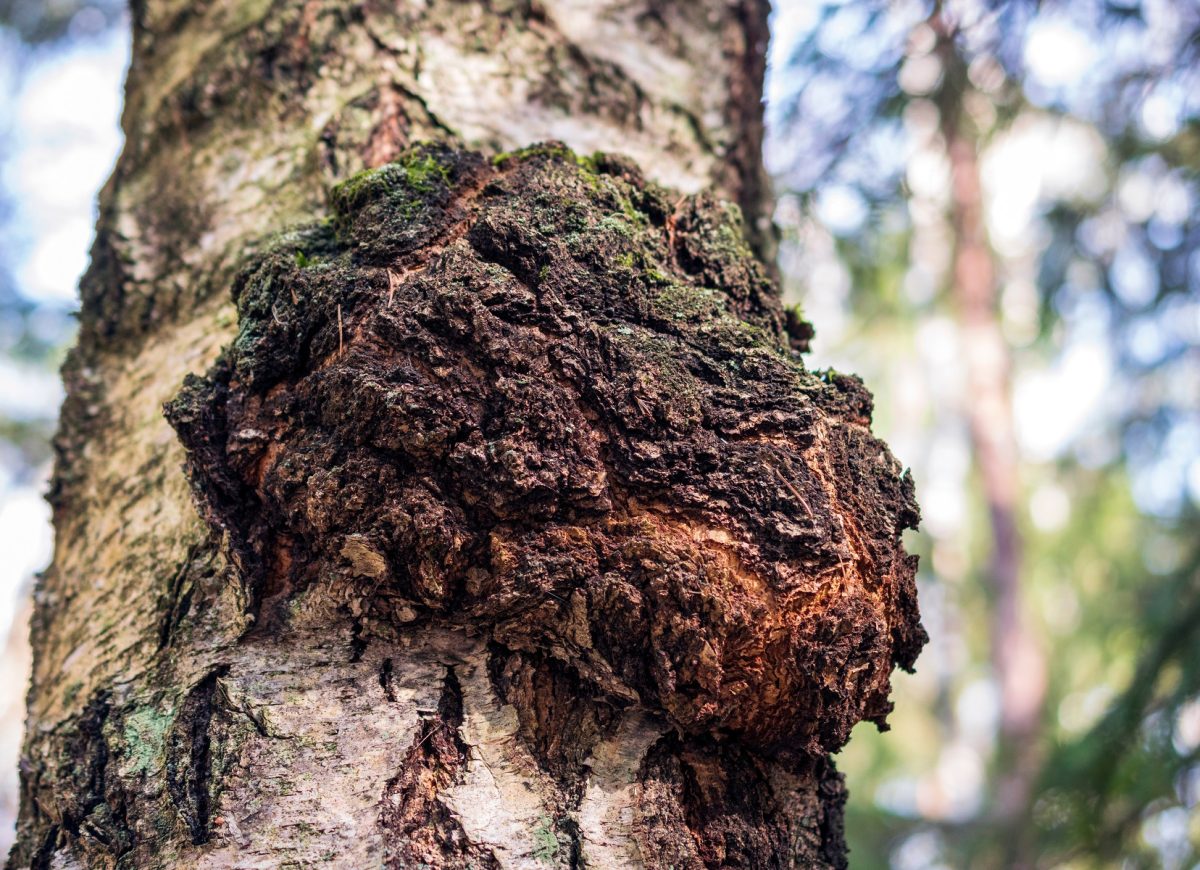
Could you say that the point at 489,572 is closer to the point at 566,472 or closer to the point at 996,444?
the point at 566,472

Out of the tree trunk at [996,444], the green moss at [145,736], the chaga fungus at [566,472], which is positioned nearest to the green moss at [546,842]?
the chaga fungus at [566,472]

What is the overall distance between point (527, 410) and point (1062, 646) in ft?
33.8

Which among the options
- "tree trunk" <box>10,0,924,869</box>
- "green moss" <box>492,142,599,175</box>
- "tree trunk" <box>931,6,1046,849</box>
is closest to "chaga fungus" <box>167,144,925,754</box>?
"tree trunk" <box>10,0,924,869</box>

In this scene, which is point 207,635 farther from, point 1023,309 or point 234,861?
point 1023,309

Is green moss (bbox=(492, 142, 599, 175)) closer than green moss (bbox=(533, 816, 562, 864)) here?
A: No

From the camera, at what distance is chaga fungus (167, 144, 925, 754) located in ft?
2.89

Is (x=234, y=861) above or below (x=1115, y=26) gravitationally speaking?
below

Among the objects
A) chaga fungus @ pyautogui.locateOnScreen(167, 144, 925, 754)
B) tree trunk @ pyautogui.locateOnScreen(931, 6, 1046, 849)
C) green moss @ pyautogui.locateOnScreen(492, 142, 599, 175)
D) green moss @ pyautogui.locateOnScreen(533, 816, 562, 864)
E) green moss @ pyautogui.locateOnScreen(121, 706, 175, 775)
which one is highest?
tree trunk @ pyautogui.locateOnScreen(931, 6, 1046, 849)

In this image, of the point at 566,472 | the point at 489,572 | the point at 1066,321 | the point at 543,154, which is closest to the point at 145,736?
the point at 489,572

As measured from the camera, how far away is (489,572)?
90cm

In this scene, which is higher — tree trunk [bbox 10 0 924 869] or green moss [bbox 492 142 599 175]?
A: green moss [bbox 492 142 599 175]

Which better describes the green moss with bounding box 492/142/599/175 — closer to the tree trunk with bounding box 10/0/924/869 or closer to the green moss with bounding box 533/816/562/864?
the tree trunk with bounding box 10/0/924/869

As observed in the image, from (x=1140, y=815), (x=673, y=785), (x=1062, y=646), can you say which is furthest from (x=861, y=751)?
(x=673, y=785)

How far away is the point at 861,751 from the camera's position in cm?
1149
